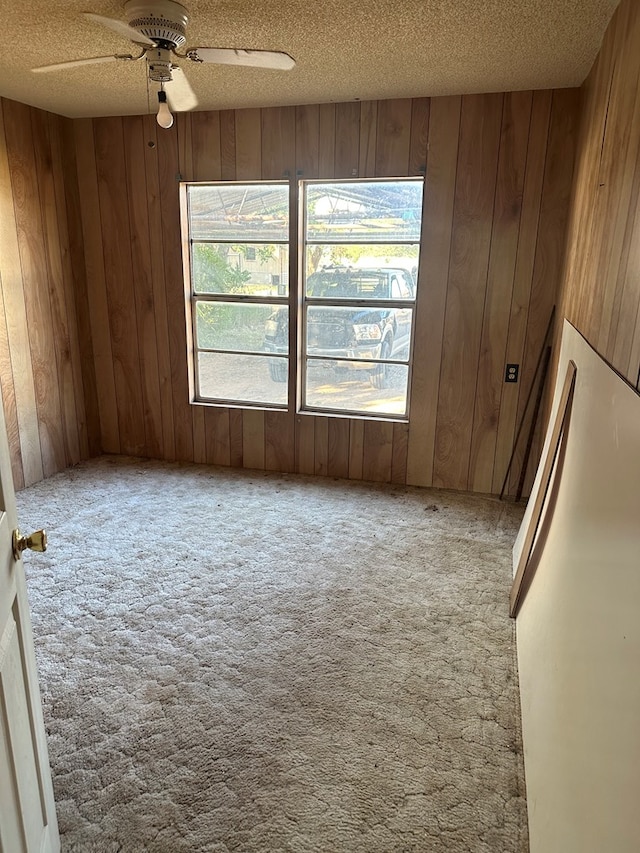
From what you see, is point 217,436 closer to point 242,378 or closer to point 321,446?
point 242,378

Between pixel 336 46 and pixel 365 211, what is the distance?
1186mm

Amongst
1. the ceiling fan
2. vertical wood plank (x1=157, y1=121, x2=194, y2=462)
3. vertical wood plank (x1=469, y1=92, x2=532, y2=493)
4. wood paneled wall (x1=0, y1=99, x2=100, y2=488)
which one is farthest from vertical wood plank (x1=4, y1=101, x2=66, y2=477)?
vertical wood plank (x1=469, y1=92, x2=532, y2=493)

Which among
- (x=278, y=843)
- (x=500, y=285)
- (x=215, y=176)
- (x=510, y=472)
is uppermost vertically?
(x=215, y=176)

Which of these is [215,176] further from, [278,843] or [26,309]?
[278,843]

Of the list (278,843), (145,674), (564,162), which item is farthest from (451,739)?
(564,162)

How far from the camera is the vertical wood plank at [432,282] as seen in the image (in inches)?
134

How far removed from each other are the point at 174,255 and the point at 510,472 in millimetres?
2793

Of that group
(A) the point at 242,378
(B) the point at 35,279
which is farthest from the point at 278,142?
(B) the point at 35,279

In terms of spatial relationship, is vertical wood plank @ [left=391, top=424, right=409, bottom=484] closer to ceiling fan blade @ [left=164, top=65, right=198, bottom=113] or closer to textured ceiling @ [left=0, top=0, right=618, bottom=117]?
textured ceiling @ [left=0, top=0, right=618, bottom=117]

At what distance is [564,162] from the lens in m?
3.25

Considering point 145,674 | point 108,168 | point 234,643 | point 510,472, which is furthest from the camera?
point 108,168

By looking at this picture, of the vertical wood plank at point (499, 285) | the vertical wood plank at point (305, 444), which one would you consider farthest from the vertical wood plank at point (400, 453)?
the vertical wood plank at point (305, 444)

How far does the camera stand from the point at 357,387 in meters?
3.99

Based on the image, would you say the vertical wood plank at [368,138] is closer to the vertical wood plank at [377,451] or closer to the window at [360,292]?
the window at [360,292]
